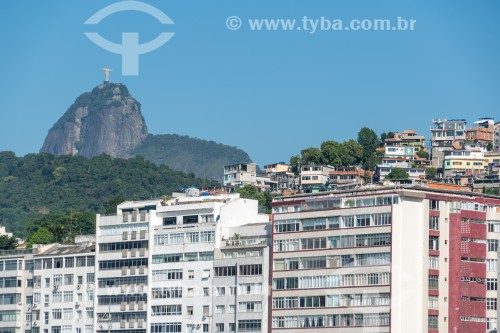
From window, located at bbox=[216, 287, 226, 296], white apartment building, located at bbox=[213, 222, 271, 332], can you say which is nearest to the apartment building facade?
white apartment building, located at bbox=[213, 222, 271, 332]

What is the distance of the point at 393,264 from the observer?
135 m

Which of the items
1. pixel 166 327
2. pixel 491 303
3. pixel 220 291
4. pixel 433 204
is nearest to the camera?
pixel 433 204

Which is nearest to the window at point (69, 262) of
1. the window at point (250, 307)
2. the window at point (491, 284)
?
the window at point (250, 307)

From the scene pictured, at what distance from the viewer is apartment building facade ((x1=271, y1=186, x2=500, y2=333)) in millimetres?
135000

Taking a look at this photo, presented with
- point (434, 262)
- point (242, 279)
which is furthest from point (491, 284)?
point (242, 279)

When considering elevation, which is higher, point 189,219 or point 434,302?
point 189,219

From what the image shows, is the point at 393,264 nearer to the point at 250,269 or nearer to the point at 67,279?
the point at 250,269

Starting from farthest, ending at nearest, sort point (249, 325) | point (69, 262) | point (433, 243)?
point (69, 262) → point (249, 325) → point (433, 243)

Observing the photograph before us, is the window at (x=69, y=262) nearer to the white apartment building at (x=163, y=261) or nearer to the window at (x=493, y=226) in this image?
the white apartment building at (x=163, y=261)

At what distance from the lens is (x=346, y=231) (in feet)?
458

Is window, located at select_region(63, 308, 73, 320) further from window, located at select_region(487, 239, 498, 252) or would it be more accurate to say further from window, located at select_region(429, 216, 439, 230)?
window, located at select_region(487, 239, 498, 252)

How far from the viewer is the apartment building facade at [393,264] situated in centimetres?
13500

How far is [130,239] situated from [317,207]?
1017 inches

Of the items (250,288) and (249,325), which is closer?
(249,325)
